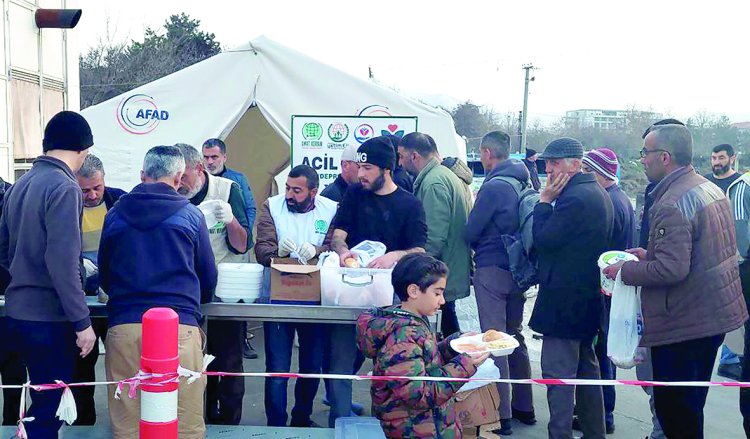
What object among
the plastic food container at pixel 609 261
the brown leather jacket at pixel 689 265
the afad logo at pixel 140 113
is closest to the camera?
the brown leather jacket at pixel 689 265

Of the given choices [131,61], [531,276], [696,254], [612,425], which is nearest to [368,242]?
[531,276]

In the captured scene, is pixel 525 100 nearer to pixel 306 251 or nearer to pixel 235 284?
pixel 306 251

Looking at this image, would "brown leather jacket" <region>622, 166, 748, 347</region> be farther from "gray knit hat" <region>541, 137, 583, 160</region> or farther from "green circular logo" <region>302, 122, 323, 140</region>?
Result: "green circular logo" <region>302, 122, 323, 140</region>

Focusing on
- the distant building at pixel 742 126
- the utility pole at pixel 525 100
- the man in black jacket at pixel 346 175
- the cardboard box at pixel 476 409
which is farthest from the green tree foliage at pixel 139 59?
the distant building at pixel 742 126

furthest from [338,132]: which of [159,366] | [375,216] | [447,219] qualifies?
[159,366]

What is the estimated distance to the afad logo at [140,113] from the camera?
26.0 feet

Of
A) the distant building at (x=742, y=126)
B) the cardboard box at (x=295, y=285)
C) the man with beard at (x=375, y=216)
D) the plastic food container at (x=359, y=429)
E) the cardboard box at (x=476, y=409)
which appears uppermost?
the distant building at (x=742, y=126)

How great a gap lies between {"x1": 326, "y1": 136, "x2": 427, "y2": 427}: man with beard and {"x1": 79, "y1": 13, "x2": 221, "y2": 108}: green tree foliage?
92.2ft

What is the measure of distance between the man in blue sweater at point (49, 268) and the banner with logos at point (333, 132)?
4.23m

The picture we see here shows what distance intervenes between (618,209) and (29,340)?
13.3 ft

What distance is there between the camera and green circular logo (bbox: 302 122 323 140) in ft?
25.1

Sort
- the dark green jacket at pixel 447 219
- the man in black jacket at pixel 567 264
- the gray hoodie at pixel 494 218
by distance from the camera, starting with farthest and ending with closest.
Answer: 1. the dark green jacket at pixel 447 219
2. the gray hoodie at pixel 494 218
3. the man in black jacket at pixel 567 264

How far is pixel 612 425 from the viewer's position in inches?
206

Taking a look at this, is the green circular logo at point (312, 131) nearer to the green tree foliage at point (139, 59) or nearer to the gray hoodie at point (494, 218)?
the gray hoodie at point (494, 218)
